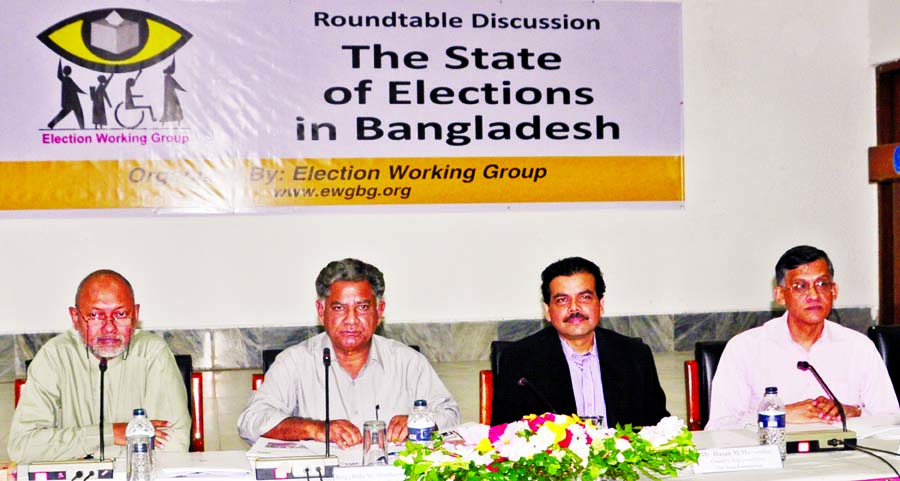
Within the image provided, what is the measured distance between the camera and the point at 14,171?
698cm

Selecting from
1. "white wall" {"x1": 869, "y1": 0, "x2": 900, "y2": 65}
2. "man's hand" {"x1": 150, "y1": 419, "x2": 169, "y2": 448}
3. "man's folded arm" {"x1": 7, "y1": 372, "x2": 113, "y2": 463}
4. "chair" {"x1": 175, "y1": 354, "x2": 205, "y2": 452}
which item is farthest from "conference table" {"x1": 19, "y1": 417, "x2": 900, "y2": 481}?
"white wall" {"x1": 869, "y1": 0, "x2": 900, "y2": 65}

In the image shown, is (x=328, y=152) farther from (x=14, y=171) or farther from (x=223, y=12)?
(x=14, y=171)

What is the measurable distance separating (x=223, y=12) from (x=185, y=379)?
3.85 m

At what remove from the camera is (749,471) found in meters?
3.04

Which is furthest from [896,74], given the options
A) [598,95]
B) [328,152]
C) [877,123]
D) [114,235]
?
[114,235]

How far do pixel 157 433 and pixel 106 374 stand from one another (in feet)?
1.08

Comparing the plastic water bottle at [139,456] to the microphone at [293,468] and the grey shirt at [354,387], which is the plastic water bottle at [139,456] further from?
the grey shirt at [354,387]

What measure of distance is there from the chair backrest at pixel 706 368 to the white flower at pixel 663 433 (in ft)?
5.16

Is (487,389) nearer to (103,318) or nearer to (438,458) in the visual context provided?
(103,318)

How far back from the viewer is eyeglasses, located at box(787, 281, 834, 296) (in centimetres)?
408

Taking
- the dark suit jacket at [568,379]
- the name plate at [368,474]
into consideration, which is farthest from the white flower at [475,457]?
the dark suit jacket at [568,379]

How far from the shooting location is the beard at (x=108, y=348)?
3.73 meters

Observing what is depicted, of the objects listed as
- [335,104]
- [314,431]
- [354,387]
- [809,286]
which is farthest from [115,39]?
[809,286]

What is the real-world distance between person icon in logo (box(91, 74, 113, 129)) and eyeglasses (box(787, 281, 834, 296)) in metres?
4.51
